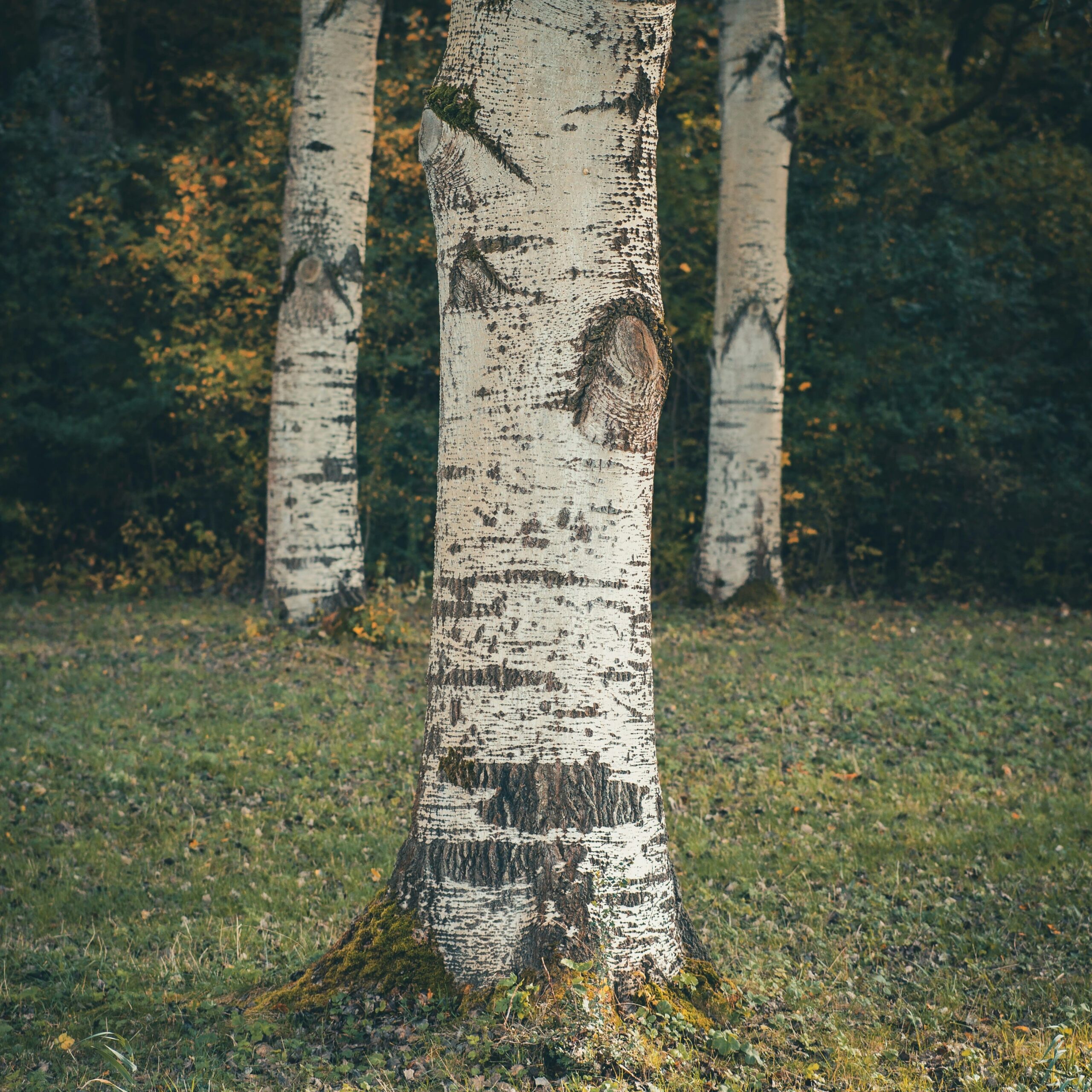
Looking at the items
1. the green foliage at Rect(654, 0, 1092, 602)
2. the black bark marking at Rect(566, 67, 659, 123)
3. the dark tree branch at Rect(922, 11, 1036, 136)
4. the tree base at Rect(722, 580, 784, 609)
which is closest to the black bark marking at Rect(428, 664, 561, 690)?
the black bark marking at Rect(566, 67, 659, 123)

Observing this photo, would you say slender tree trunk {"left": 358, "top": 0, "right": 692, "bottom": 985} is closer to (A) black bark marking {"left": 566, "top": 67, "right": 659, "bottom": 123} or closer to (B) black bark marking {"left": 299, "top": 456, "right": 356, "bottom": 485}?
(A) black bark marking {"left": 566, "top": 67, "right": 659, "bottom": 123}

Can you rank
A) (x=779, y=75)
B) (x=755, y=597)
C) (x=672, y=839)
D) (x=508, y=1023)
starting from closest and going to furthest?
(x=508, y=1023) < (x=672, y=839) < (x=779, y=75) < (x=755, y=597)

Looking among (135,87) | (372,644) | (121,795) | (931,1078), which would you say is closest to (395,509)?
(372,644)

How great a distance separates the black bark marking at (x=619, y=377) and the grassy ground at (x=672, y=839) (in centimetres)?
187

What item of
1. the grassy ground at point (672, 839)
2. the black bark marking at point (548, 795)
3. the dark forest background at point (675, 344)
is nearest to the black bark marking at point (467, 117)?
the black bark marking at point (548, 795)

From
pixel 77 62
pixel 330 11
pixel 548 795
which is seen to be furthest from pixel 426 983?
pixel 77 62

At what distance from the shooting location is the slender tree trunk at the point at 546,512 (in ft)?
11.3

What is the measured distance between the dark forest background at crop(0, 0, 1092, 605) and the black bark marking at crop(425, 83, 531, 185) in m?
10.2

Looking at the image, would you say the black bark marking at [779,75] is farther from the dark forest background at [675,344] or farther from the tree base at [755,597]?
the tree base at [755,597]

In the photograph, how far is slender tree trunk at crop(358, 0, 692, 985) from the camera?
11.3 ft

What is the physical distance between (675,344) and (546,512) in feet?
40.8

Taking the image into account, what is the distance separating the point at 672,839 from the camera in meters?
6.04

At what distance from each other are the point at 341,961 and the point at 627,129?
Result: 2.95 metres

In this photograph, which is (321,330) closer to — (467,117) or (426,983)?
(467,117)
